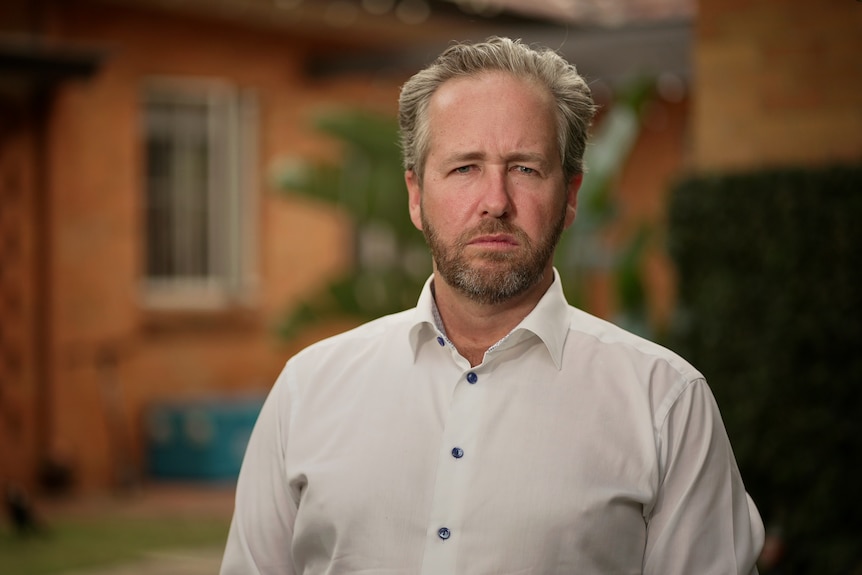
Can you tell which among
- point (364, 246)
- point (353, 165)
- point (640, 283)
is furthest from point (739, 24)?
point (364, 246)

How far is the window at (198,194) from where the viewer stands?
11641 mm

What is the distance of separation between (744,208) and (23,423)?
6678 mm

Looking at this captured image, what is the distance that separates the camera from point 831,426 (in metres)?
5.27

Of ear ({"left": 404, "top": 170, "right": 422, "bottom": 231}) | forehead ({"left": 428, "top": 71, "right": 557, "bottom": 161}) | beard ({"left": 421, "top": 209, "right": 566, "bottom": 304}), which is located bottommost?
beard ({"left": 421, "top": 209, "right": 566, "bottom": 304})

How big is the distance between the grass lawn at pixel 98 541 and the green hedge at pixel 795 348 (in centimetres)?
406

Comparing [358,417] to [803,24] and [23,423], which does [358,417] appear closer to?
[803,24]

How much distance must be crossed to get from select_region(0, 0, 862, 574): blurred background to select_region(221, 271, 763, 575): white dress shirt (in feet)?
10.1

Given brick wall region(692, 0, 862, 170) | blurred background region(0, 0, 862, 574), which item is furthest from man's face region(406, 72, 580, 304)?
brick wall region(692, 0, 862, 170)

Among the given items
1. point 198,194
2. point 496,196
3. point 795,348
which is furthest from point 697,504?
point 198,194

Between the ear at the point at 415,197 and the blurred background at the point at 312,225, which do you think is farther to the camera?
the blurred background at the point at 312,225

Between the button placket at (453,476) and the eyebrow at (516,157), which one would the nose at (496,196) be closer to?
the eyebrow at (516,157)

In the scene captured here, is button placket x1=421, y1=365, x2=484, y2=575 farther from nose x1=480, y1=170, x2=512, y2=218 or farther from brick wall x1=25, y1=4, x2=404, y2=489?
brick wall x1=25, y1=4, x2=404, y2=489

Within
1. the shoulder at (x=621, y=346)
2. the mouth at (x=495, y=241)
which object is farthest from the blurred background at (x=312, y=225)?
the mouth at (x=495, y=241)

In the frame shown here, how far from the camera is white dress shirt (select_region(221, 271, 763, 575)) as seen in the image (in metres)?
2.13
